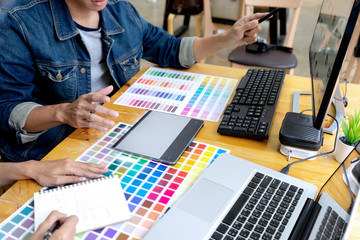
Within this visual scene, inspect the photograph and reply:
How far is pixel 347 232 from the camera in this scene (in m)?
0.48

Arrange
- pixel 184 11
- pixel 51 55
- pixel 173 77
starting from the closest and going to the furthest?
pixel 51 55 < pixel 173 77 < pixel 184 11

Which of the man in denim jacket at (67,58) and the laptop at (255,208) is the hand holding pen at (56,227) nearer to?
the laptop at (255,208)

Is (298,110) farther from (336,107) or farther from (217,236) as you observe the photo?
(217,236)

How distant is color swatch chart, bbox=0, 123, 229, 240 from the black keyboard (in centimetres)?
10

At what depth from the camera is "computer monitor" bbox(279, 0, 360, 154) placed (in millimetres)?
655

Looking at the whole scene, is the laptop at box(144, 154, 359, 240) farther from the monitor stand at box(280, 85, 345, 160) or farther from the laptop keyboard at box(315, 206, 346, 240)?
the monitor stand at box(280, 85, 345, 160)

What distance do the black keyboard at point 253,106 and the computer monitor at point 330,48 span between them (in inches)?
6.8

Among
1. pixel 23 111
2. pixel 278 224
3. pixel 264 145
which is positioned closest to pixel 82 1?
pixel 23 111

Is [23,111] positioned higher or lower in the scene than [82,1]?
lower

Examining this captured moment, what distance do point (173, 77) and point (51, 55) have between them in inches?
17.5

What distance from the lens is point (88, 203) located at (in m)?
0.71

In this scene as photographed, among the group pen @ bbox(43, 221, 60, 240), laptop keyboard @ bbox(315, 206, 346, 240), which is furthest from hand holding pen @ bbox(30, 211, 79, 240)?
laptop keyboard @ bbox(315, 206, 346, 240)

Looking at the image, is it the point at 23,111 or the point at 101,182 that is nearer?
the point at 101,182

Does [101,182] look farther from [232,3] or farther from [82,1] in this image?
[232,3]
